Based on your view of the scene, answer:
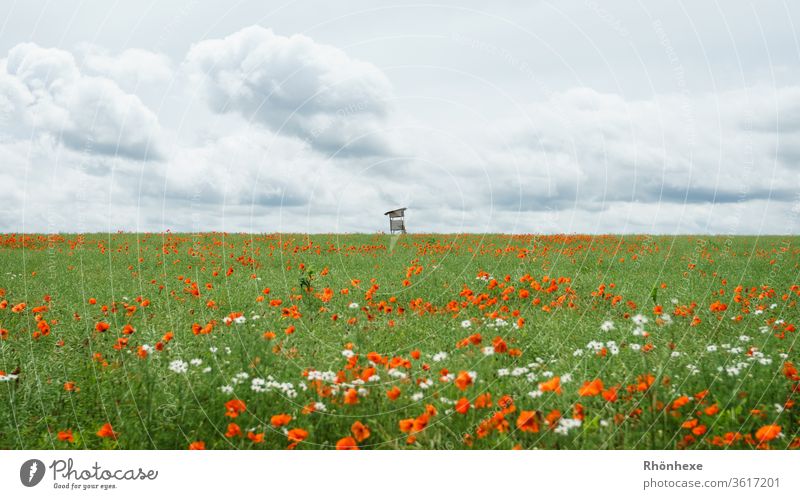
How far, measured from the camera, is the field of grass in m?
3.55

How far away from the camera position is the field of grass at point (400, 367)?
3547 millimetres

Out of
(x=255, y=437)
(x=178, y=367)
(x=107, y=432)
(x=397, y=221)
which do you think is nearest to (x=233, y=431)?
(x=255, y=437)

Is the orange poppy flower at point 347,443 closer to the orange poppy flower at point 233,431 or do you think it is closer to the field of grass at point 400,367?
the field of grass at point 400,367

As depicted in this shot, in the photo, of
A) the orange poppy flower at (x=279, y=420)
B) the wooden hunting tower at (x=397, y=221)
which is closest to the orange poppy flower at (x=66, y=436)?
the orange poppy flower at (x=279, y=420)

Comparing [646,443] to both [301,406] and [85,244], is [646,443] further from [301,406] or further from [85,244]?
[85,244]

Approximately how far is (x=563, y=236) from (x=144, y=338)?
51.8ft

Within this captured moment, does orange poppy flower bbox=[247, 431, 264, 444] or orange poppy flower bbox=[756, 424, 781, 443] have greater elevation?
orange poppy flower bbox=[756, 424, 781, 443]

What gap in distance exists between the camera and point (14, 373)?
4422mm

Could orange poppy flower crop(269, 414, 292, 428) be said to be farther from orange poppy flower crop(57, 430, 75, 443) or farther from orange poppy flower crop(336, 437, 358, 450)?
orange poppy flower crop(57, 430, 75, 443)

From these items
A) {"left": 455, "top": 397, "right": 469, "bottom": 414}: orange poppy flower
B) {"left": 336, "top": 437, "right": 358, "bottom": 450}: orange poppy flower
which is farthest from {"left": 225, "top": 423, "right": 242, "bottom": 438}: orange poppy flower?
{"left": 455, "top": 397, "right": 469, "bottom": 414}: orange poppy flower
